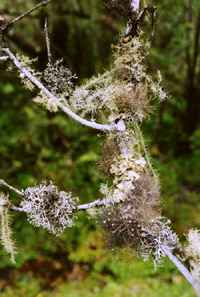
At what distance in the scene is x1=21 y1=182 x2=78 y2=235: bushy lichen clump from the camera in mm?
593

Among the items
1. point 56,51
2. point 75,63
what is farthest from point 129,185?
point 75,63

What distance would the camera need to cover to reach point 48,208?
0.60 meters

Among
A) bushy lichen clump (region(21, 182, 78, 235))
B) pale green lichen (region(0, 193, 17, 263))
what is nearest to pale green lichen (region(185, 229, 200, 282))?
bushy lichen clump (region(21, 182, 78, 235))

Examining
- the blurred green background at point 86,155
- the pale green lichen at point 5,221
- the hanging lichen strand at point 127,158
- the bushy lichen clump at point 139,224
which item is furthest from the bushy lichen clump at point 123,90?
the blurred green background at point 86,155

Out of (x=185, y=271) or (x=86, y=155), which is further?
(x=86, y=155)

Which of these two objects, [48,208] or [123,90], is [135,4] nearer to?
[123,90]

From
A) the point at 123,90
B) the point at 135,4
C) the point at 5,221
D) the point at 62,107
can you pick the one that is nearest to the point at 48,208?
the point at 5,221

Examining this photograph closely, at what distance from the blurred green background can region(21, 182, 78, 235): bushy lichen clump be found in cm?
60

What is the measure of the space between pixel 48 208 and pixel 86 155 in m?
0.86

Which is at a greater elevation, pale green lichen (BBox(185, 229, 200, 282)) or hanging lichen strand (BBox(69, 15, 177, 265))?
hanging lichen strand (BBox(69, 15, 177, 265))

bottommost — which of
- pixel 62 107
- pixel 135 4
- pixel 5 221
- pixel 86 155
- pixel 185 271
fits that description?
pixel 185 271

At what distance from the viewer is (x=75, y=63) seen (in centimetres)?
124

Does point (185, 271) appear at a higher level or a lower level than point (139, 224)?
lower

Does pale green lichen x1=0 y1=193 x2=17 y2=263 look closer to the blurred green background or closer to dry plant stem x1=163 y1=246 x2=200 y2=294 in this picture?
dry plant stem x1=163 y1=246 x2=200 y2=294
